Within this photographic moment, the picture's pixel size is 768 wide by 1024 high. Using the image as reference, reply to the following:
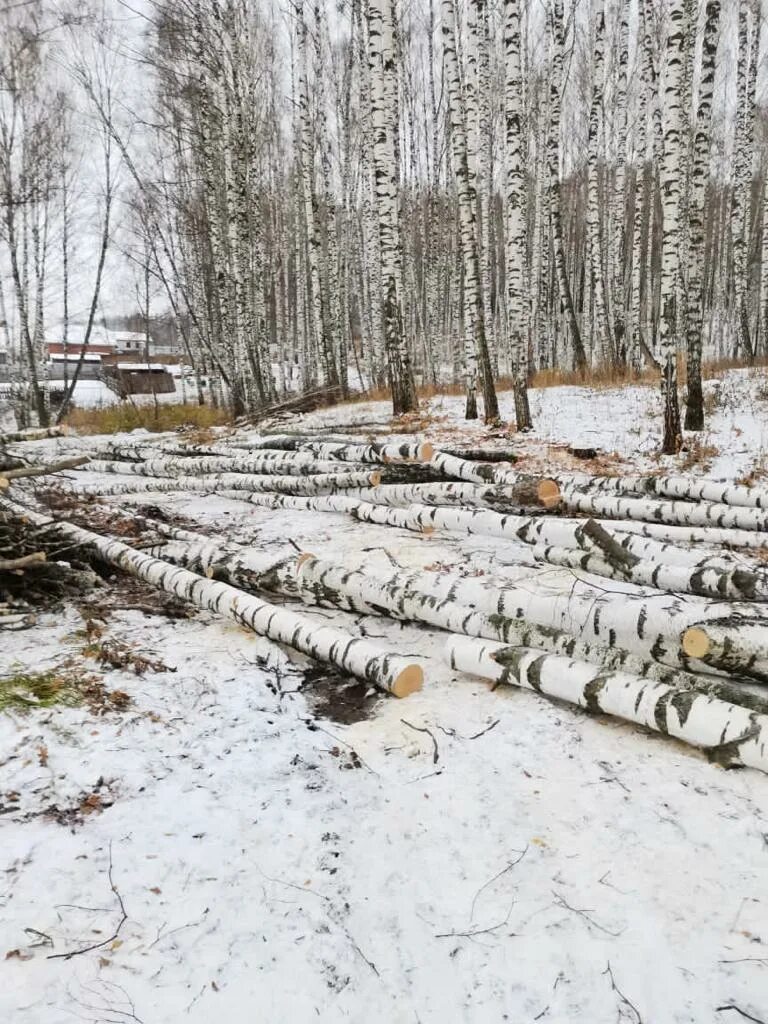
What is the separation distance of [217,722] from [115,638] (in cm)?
119

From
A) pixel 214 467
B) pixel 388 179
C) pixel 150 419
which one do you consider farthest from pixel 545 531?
pixel 150 419

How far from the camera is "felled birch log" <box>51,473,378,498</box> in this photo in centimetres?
706

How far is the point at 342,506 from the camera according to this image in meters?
6.73

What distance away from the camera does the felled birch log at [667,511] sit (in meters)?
5.02

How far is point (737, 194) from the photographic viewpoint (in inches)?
594

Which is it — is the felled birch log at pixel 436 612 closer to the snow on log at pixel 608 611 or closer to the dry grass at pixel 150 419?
the snow on log at pixel 608 611

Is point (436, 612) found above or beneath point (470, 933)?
above

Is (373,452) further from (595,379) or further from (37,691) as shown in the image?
(595,379)

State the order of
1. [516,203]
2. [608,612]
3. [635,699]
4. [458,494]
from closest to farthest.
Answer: [635,699] < [608,612] < [458,494] < [516,203]

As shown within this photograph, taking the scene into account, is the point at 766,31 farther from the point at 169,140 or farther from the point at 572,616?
the point at 572,616

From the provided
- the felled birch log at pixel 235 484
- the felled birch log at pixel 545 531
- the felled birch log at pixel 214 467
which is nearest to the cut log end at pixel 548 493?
the felled birch log at pixel 545 531

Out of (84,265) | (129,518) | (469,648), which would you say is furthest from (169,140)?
(469,648)

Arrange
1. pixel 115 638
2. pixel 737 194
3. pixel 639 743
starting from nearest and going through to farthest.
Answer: pixel 639 743, pixel 115 638, pixel 737 194

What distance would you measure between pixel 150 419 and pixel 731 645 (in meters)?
15.0
